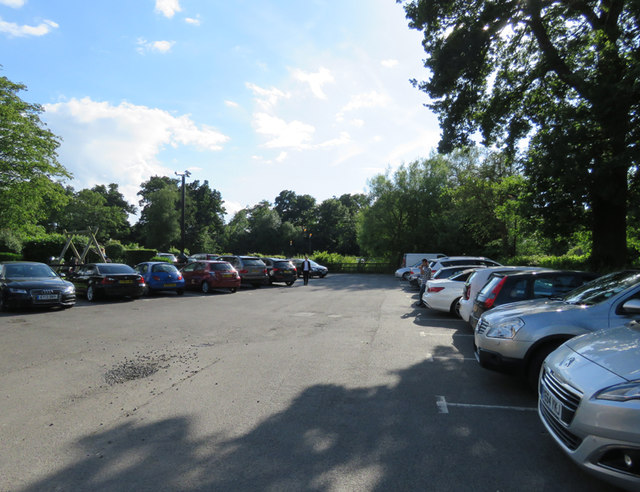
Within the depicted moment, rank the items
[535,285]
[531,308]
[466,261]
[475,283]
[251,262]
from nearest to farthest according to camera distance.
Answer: [531,308] < [535,285] < [475,283] < [466,261] < [251,262]

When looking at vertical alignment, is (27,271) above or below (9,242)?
below

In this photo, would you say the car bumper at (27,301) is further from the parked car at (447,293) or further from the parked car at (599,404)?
the parked car at (599,404)

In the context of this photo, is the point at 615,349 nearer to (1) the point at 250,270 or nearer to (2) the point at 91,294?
(2) the point at 91,294

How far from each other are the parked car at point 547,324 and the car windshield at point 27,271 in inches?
514

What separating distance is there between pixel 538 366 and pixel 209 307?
1082 cm

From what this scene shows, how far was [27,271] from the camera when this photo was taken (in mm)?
12648

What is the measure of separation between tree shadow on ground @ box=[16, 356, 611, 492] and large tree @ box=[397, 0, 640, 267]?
9124 millimetres

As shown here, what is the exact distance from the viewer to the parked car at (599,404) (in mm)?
2516

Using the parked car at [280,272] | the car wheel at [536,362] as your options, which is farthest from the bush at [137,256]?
the car wheel at [536,362]

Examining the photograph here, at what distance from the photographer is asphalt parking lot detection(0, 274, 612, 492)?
306 cm

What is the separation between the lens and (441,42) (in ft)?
46.9

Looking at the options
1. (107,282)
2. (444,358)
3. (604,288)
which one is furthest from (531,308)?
(107,282)

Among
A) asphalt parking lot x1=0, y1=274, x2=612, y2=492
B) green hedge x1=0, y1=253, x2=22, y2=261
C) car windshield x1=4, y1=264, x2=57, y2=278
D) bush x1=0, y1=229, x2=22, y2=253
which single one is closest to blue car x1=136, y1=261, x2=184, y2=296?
car windshield x1=4, y1=264, x2=57, y2=278

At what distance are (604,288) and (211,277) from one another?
1621cm
